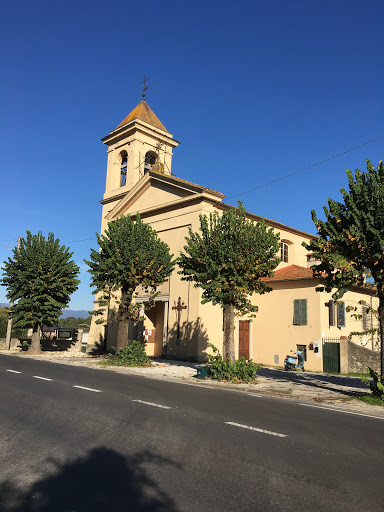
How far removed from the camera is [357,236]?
13039 mm

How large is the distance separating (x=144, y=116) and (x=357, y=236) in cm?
2659

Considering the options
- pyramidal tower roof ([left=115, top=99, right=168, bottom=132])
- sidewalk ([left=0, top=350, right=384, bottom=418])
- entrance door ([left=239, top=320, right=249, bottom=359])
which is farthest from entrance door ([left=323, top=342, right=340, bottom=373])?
pyramidal tower roof ([left=115, top=99, right=168, bottom=132])

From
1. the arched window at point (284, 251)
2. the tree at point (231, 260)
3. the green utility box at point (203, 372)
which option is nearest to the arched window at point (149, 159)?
the arched window at point (284, 251)

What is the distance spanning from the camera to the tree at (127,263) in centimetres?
2147

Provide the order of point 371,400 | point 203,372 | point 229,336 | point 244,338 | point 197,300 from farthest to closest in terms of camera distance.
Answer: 1. point 244,338
2. point 197,300
3. point 229,336
4. point 203,372
5. point 371,400

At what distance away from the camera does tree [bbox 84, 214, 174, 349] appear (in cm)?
2147

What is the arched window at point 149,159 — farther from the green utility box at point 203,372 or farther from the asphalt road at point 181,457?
the asphalt road at point 181,457

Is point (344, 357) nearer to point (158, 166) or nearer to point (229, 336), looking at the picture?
point (229, 336)

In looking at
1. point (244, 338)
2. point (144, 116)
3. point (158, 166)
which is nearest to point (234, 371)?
point (244, 338)

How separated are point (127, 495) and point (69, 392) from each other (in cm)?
754

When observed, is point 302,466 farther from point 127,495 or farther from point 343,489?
point 127,495

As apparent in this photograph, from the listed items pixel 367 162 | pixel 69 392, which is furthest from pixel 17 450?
pixel 367 162

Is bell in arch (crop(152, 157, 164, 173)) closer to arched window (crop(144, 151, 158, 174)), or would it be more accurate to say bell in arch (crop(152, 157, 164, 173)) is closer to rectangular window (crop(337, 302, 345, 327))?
arched window (crop(144, 151, 158, 174))

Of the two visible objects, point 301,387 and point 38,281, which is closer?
point 301,387
